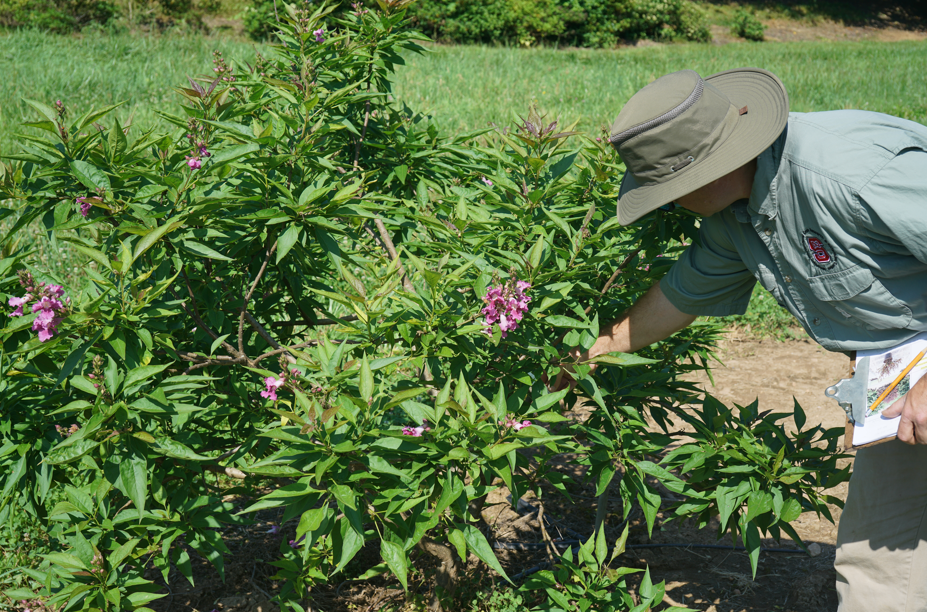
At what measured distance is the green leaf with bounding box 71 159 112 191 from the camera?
5.54ft

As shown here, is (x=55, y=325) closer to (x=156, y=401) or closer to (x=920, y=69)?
(x=156, y=401)

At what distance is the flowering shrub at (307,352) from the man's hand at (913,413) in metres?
0.26

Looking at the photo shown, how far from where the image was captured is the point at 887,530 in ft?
6.92

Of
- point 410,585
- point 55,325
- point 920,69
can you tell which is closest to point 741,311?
point 410,585

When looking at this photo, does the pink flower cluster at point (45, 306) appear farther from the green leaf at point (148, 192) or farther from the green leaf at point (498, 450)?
the green leaf at point (498, 450)

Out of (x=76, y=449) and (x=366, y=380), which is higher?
(x=366, y=380)

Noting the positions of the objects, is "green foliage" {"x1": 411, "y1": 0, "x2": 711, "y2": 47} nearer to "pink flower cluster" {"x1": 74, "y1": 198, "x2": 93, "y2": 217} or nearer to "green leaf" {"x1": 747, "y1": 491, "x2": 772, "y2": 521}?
"pink flower cluster" {"x1": 74, "y1": 198, "x2": 93, "y2": 217}

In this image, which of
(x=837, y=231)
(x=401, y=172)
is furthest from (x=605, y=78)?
(x=837, y=231)

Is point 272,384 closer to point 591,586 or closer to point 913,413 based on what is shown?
point 591,586

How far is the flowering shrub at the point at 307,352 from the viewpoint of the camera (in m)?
1.59

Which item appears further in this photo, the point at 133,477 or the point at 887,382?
the point at 887,382

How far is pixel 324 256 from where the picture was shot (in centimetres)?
239

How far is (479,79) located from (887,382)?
9881mm

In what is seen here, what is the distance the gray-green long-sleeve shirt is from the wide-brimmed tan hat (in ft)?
0.29
